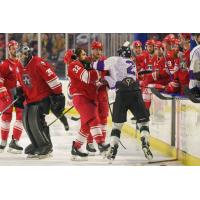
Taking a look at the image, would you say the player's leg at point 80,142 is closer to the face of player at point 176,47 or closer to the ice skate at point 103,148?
the ice skate at point 103,148

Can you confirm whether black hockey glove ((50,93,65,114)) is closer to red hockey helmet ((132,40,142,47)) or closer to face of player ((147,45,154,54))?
red hockey helmet ((132,40,142,47))

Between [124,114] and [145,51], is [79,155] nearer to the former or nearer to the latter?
[124,114]

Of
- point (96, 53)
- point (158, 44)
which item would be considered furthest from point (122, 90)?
point (158, 44)

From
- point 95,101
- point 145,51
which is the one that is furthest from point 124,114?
point 145,51

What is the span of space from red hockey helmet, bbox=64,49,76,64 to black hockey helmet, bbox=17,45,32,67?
0.32 m

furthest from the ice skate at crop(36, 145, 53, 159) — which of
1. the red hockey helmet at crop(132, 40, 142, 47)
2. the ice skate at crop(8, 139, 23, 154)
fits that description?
the red hockey helmet at crop(132, 40, 142, 47)

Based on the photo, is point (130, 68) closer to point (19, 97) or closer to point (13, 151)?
point (19, 97)

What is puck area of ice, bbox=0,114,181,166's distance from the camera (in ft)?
20.7

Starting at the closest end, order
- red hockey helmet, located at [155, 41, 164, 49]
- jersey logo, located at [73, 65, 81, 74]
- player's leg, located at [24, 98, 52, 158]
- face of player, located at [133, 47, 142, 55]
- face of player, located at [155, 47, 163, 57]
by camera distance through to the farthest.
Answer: jersey logo, located at [73, 65, 81, 74], player's leg, located at [24, 98, 52, 158], face of player, located at [133, 47, 142, 55], red hockey helmet, located at [155, 41, 164, 49], face of player, located at [155, 47, 163, 57]

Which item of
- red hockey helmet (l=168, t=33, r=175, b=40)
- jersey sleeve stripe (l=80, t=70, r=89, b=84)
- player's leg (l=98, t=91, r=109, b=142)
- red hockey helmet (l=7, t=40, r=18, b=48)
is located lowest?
player's leg (l=98, t=91, r=109, b=142)

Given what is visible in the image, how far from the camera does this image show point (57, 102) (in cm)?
639

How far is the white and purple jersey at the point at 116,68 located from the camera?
622 cm

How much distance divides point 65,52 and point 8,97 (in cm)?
60

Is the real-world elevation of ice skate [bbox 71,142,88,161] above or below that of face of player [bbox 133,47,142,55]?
below
